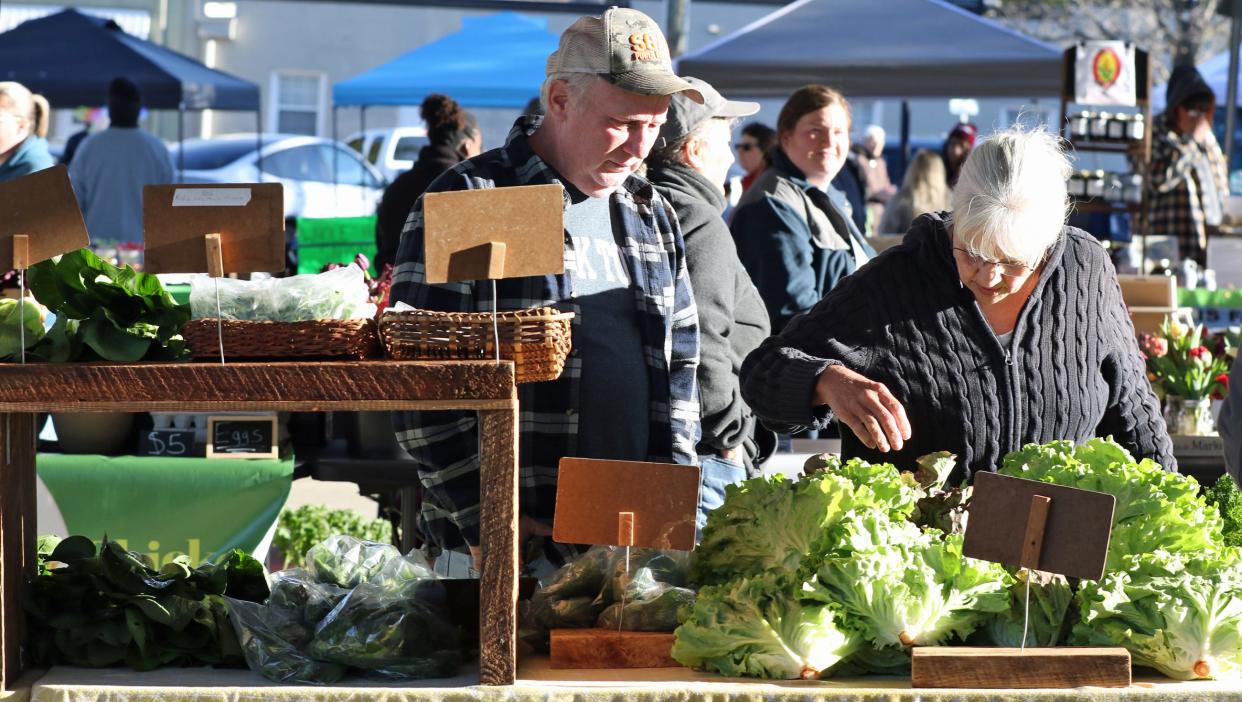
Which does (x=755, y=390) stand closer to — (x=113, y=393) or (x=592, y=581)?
(x=592, y=581)

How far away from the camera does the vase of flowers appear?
4.16 metres

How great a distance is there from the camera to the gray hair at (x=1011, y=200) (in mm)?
2244

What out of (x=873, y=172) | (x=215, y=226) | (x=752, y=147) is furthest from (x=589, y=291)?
(x=873, y=172)

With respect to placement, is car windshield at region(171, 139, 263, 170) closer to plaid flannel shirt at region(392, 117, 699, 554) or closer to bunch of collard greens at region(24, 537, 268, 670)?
plaid flannel shirt at region(392, 117, 699, 554)

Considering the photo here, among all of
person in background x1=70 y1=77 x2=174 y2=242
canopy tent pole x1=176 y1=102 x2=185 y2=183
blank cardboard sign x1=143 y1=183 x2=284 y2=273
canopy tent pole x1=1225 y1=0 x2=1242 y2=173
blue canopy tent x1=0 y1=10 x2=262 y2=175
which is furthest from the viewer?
canopy tent pole x1=1225 y1=0 x2=1242 y2=173

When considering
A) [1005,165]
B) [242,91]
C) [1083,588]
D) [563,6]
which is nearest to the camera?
[1083,588]

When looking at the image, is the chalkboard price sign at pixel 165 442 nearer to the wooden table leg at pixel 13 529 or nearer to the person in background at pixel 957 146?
the wooden table leg at pixel 13 529

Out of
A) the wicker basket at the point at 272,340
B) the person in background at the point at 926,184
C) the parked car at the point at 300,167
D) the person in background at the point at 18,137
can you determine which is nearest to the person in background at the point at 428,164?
the person in background at the point at 18,137

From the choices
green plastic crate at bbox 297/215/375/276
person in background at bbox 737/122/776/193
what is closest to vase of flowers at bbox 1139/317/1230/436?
person in background at bbox 737/122/776/193

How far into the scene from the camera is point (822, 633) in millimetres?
1747

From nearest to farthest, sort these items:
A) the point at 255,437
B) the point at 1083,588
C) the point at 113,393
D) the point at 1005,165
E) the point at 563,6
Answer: the point at 113,393 → the point at 1083,588 → the point at 1005,165 → the point at 255,437 → the point at 563,6

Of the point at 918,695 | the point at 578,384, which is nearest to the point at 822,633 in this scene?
the point at 918,695

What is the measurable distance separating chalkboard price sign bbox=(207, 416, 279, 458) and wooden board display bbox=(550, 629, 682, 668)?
2.28m

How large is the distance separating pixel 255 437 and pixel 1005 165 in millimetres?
2380
